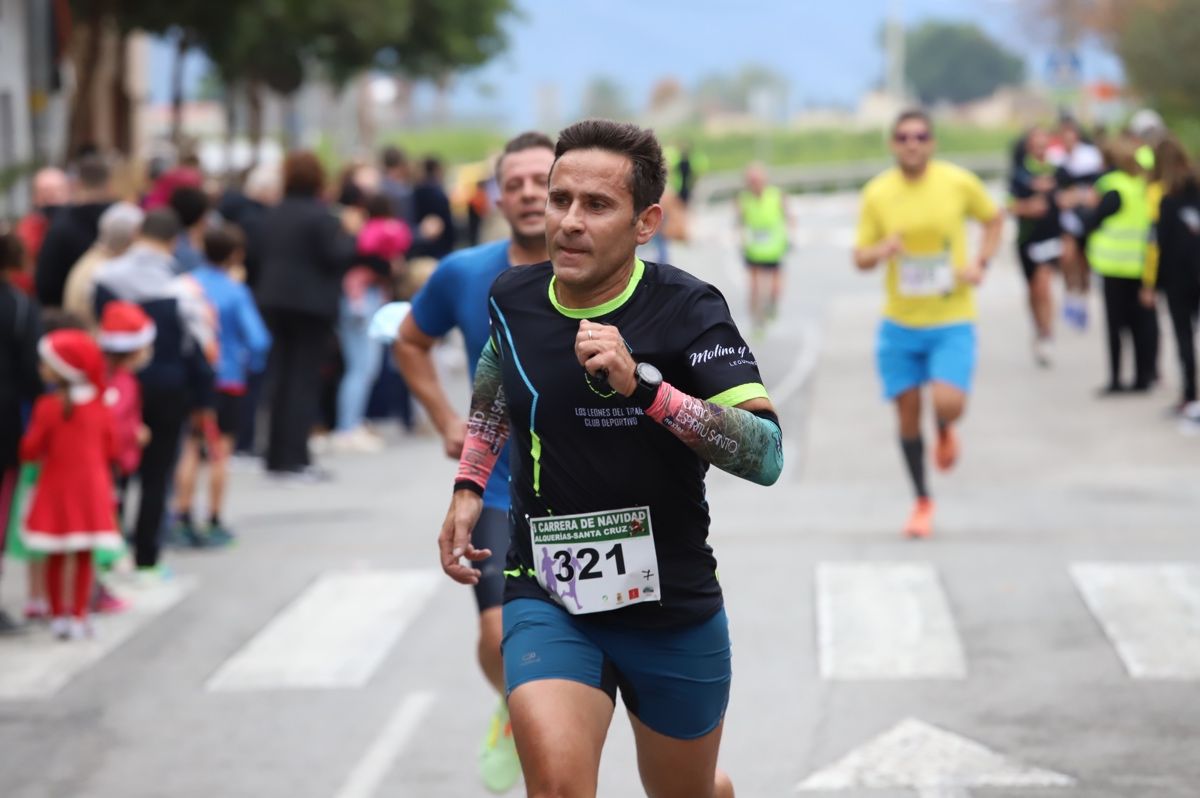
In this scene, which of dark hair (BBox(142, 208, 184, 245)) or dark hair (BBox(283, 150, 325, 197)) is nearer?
dark hair (BBox(142, 208, 184, 245))

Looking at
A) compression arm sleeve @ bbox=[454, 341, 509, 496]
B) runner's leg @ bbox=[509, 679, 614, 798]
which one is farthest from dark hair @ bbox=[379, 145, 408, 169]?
runner's leg @ bbox=[509, 679, 614, 798]

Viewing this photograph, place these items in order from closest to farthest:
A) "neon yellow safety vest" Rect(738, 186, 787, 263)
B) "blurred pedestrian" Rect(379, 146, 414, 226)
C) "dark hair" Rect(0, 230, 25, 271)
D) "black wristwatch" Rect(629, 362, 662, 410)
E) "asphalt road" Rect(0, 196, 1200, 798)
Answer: "black wristwatch" Rect(629, 362, 662, 410) → "asphalt road" Rect(0, 196, 1200, 798) → "dark hair" Rect(0, 230, 25, 271) → "blurred pedestrian" Rect(379, 146, 414, 226) → "neon yellow safety vest" Rect(738, 186, 787, 263)

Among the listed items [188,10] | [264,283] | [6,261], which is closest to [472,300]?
[6,261]

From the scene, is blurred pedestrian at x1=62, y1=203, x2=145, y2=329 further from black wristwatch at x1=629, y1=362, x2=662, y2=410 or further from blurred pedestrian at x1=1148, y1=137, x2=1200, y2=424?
blurred pedestrian at x1=1148, y1=137, x2=1200, y2=424

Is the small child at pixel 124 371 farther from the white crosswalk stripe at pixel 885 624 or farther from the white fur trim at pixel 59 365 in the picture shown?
the white crosswalk stripe at pixel 885 624

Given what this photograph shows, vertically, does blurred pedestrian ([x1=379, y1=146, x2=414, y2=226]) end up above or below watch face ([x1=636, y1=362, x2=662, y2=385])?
below

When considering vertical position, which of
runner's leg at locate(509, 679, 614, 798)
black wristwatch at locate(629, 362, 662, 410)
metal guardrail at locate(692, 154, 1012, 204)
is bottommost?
metal guardrail at locate(692, 154, 1012, 204)

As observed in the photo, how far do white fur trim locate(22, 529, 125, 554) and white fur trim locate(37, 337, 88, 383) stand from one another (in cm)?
73

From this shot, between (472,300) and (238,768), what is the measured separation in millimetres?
2181

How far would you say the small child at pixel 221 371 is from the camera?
39.9 ft

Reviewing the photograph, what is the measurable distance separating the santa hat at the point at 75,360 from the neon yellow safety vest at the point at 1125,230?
10.0 m

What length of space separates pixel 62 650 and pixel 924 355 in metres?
4.81

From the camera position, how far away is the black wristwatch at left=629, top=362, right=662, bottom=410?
446cm

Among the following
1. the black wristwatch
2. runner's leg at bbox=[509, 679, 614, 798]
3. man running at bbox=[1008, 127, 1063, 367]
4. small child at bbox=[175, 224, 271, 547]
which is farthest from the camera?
man running at bbox=[1008, 127, 1063, 367]
